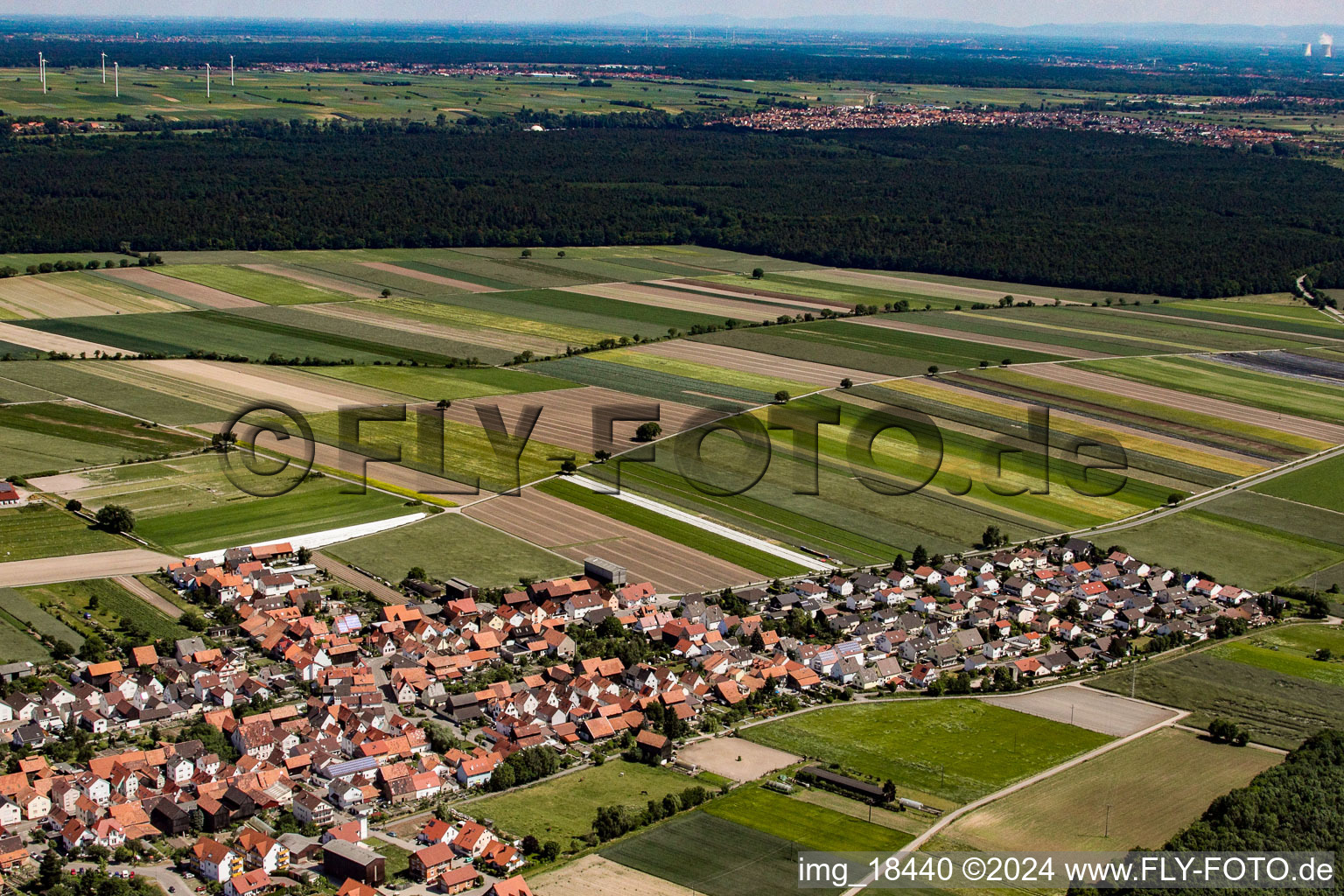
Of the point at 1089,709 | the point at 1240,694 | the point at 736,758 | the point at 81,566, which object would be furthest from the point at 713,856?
the point at 81,566

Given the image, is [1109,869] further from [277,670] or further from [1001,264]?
[1001,264]

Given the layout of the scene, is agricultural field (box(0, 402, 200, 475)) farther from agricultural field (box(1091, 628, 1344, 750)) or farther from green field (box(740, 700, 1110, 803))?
agricultural field (box(1091, 628, 1344, 750))

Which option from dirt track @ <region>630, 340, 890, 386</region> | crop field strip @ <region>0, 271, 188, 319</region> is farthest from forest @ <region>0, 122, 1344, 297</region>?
dirt track @ <region>630, 340, 890, 386</region>

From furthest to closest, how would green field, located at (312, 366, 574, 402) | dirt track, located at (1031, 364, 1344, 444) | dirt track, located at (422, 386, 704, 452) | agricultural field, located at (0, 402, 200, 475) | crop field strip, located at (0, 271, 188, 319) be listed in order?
crop field strip, located at (0, 271, 188, 319) < green field, located at (312, 366, 574, 402) < dirt track, located at (1031, 364, 1344, 444) < dirt track, located at (422, 386, 704, 452) < agricultural field, located at (0, 402, 200, 475)

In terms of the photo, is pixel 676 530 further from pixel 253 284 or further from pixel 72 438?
pixel 253 284

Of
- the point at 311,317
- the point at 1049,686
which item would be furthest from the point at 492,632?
the point at 311,317

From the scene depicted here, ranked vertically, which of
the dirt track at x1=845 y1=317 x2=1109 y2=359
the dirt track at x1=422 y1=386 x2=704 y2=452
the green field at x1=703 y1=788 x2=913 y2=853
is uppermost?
the dirt track at x1=845 y1=317 x2=1109 y2=359
